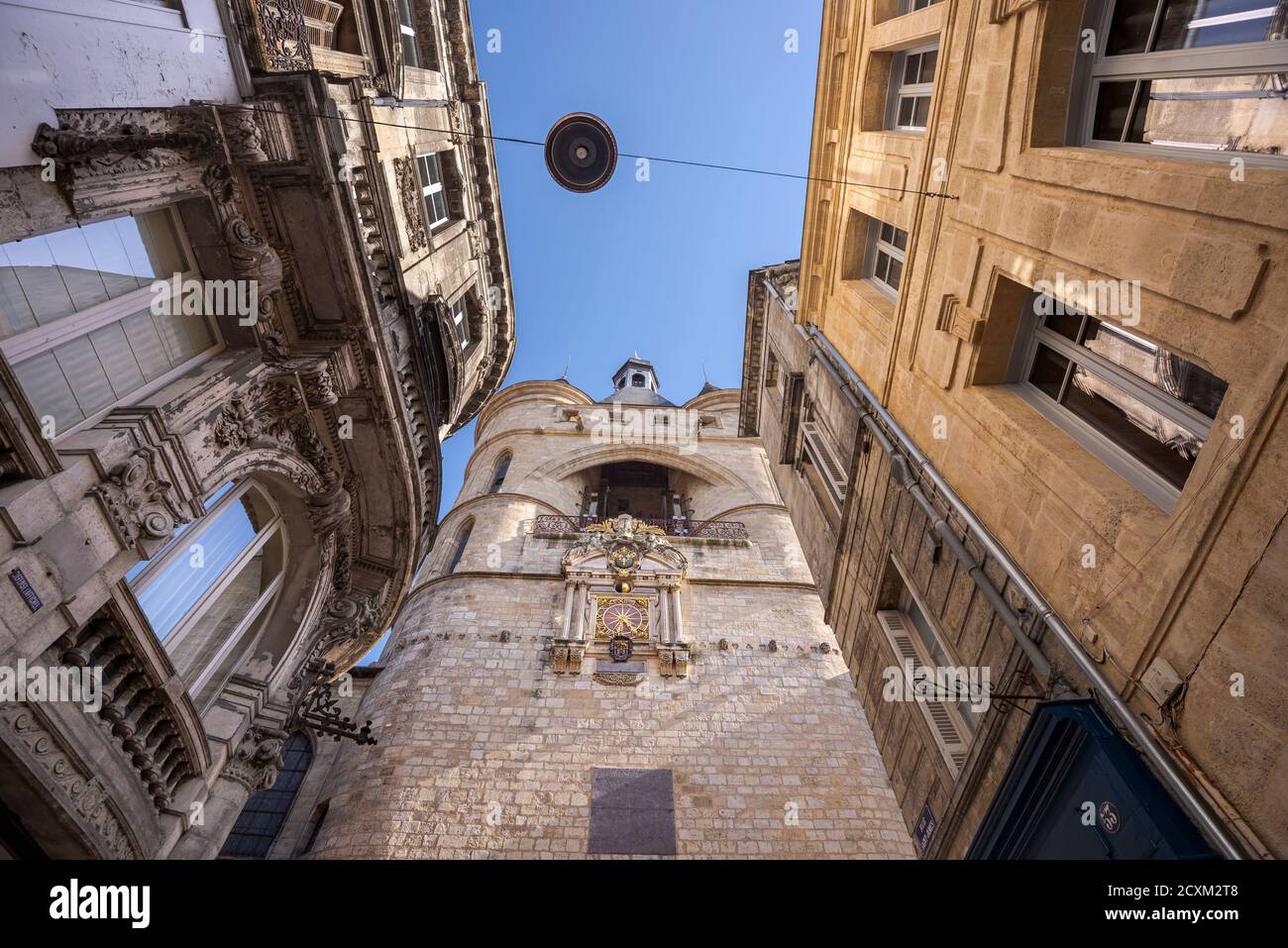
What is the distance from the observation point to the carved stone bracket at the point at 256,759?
6805 mm

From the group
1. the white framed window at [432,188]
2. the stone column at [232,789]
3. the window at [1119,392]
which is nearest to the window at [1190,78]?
the window at [1119,392]

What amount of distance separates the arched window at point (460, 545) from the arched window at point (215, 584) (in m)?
11.1

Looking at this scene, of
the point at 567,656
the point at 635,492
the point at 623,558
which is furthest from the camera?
the point at 635,492

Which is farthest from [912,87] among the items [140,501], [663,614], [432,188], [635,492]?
[635,492]

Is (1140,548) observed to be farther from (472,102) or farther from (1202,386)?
(472,102)

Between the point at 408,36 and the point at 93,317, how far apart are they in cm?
751

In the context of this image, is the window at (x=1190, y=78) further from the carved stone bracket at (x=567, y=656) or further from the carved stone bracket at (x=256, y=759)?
the carved stone bracket at (x=567, y=656)

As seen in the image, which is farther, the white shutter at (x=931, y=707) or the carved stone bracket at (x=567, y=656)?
the carved stone bracket at (x=567, y=656)

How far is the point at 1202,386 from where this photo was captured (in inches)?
155

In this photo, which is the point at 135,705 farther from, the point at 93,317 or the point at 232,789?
the point at 93,317

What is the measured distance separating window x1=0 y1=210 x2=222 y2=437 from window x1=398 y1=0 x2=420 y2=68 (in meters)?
5.82

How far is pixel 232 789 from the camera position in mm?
6746

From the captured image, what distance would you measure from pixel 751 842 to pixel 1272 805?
978 cm

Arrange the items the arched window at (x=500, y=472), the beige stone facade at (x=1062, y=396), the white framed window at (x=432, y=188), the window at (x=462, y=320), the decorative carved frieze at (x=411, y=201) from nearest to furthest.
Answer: the beige stone facade at (x=1062, y=396), the decorative carved frieze at (x=411, y=201), the white framed window at (x=432, y=188), the window at (x=462, y=320), the arched window at (x=500, y=472)
